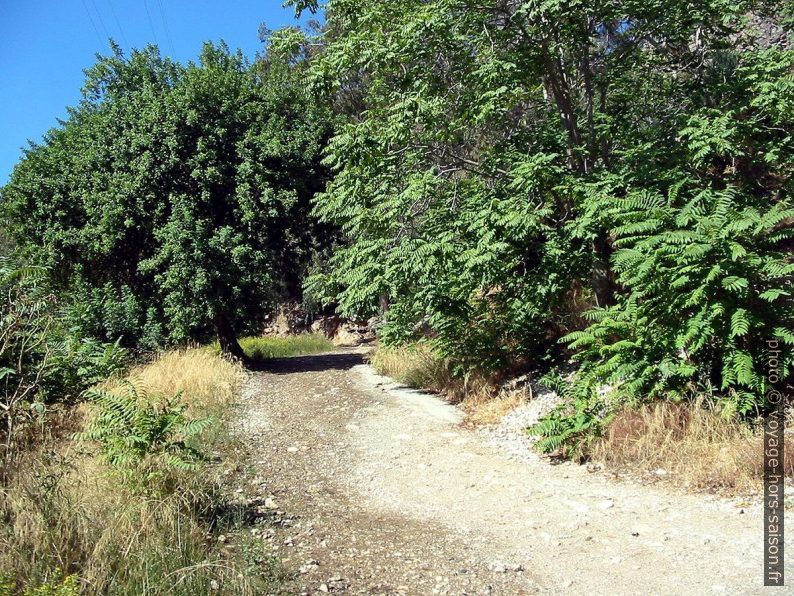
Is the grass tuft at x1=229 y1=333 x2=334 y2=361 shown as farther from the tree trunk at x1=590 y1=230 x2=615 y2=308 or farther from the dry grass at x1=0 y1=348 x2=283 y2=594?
the dry grass at x1=0 y1=348 x2=283 y2=594

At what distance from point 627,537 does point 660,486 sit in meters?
1.07

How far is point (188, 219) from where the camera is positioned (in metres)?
15.0

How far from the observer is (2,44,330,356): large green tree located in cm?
1518

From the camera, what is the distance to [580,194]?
816 cm

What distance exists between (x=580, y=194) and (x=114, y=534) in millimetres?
6363

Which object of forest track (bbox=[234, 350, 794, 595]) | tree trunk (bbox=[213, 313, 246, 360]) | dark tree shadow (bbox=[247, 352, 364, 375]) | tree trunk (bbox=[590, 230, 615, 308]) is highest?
tree trunk (bbox=[590, 230, 615, 308])

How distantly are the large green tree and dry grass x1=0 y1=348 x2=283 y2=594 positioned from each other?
1016 centimetres

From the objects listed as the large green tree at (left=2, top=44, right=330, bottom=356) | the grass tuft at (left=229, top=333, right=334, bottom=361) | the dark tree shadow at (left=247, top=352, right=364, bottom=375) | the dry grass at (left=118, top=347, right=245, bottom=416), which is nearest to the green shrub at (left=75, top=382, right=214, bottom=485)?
the dry grass at (left=118, top=347, right=245, bottom=416)

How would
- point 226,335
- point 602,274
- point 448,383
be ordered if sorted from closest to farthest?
point 602,274
point 448,383
point 226,335

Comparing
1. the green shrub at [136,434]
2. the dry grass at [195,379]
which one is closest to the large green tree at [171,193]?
the dry grass at [195,379]

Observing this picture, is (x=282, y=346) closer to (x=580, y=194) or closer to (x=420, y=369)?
(x=420, y=369)

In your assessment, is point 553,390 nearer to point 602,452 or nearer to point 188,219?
point 602,452

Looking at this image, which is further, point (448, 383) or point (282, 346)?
point (282, 346)

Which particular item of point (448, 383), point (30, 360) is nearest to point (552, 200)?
point (448, 383)
